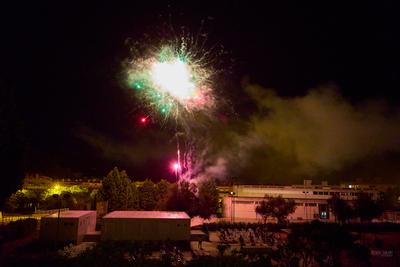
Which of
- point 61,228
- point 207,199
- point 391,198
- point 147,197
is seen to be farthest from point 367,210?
point 61,228

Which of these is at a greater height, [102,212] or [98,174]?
[98,174]

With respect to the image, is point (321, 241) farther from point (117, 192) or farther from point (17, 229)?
point (117, 192)

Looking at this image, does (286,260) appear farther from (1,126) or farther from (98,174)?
(98,174)

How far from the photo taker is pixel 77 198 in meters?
45.8

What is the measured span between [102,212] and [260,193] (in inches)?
947

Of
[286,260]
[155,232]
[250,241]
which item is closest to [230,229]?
[250,241]

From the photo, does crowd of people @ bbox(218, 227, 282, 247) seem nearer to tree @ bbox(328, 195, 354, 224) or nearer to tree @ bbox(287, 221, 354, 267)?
tree @ bbox(328, 195, 354, 224)

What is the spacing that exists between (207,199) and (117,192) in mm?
10394

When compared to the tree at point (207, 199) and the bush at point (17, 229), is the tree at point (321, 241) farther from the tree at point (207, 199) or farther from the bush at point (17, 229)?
the tree at point (207, 199)

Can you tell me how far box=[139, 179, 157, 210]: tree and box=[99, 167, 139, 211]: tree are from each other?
244cm

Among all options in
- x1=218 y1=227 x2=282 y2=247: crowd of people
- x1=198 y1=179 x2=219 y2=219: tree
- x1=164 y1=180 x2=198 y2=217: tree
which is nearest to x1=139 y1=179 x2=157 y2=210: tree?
x1=164 y1=180 x2=198 y2=217: tree

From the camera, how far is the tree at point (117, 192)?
127 feet

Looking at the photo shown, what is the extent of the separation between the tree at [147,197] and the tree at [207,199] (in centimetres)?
528

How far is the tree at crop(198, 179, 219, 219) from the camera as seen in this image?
136 feet
